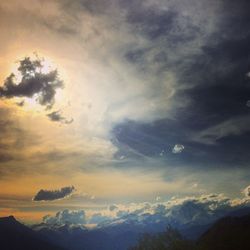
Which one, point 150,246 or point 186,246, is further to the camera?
point 150,246

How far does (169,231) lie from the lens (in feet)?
495

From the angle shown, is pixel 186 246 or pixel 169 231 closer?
pixel 186 246

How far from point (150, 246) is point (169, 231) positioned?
10.3m

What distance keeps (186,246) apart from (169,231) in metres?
18.0

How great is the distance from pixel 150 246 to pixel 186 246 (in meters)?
18.9

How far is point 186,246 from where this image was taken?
133500 millimetres

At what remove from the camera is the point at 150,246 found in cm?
14712
